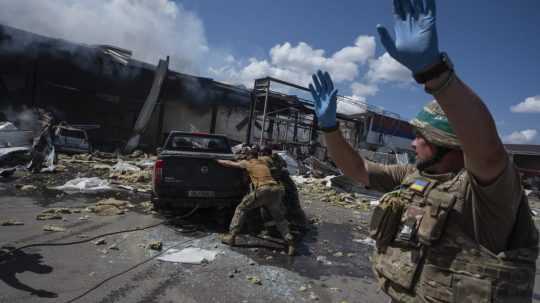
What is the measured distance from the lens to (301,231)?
6.35m

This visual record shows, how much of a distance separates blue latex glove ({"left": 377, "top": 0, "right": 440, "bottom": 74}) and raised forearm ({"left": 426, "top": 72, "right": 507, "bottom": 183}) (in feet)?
0.37

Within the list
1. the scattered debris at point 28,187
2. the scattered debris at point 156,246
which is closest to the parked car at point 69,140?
the scattered debris at point 28,187

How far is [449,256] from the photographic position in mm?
1435

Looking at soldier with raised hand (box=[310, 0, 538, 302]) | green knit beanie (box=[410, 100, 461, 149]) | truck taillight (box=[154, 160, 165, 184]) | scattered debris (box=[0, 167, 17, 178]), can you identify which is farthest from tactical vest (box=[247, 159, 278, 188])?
scattered debris (box=[0, 167, 17, 178])

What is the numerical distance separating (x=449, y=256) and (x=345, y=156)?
0.82m

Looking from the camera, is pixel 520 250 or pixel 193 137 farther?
pixel 193 137

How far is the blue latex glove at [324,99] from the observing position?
79.8 inches

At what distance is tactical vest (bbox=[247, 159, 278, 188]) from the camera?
5133 mm

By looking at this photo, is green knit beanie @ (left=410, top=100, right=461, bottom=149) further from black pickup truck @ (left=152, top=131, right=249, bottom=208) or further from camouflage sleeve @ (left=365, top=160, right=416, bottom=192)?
black pickup truck @ (left=152, top=131, right=249, bottom=208)

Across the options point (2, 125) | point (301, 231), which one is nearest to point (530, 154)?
point (301, 231)

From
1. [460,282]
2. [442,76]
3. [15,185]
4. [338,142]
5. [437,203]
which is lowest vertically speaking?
[15,185]

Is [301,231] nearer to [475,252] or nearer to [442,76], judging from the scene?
[475,252]

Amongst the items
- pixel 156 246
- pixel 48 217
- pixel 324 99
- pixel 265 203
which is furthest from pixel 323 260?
pixel 48 217

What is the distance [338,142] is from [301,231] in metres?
4.60
